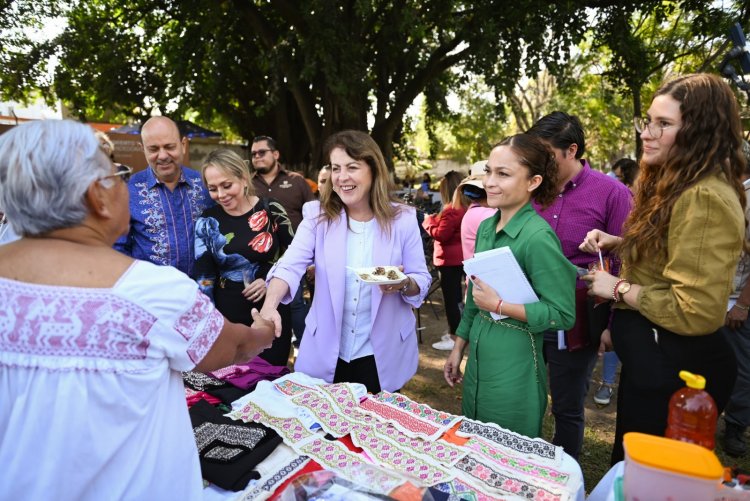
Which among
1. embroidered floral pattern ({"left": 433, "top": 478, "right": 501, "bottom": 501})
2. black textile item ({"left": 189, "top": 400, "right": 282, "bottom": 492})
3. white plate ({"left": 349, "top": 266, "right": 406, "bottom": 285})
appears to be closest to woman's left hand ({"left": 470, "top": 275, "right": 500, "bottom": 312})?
white plate ({"left": 349, "top": 266, "right": 406, "bottom": 285})

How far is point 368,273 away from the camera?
7.83ft

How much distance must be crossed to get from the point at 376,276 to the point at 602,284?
3.30 ft

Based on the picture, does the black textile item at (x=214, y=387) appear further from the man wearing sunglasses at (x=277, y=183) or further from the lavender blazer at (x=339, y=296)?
the man wearing sunglasses at (x=277, y=183)

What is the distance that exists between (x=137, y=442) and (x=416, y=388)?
379 cm

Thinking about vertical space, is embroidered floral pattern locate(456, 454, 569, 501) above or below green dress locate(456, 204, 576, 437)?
below

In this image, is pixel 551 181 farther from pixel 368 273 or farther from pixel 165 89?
pixel 165 89

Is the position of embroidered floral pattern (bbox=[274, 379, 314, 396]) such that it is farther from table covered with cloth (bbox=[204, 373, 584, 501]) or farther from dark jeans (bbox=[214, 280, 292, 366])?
dark jeans (bbox=[214, 280, 292, 366])

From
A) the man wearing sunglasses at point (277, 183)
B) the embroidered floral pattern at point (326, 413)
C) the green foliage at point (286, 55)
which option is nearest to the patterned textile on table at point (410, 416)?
the embroidered floral pattern at point (326, 413)

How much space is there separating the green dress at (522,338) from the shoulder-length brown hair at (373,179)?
59 cm

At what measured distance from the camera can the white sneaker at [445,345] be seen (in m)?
5.81

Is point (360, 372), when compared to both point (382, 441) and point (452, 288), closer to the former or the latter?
point (382, 441)

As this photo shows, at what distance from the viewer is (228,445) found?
1815 mm

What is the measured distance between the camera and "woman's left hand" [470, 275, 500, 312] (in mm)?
2062

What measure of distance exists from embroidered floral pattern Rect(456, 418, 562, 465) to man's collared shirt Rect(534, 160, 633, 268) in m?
1.16
